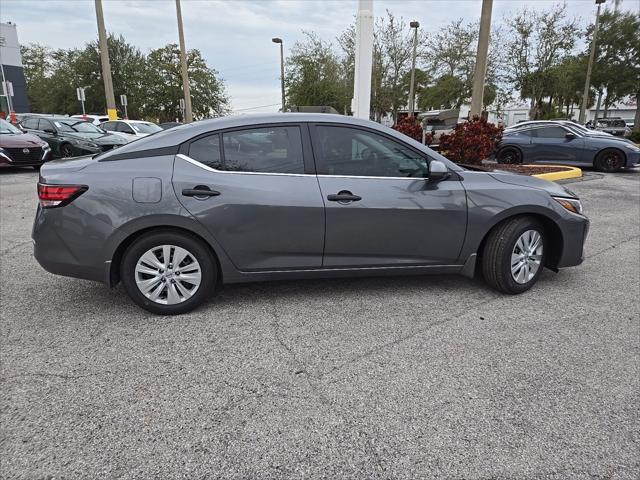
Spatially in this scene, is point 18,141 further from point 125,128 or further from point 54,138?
point 125,128

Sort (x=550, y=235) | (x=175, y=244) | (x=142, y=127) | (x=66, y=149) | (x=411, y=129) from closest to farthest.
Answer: (x=175, y=244)
(x=550, y=235)
(x=411, y=129)
(x=66, y=149)
(x=142, y=127)

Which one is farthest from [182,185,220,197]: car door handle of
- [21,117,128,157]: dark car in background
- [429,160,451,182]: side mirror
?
[21,117,128,157]: dark car in background

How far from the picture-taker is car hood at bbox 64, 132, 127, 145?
13306 millimetres

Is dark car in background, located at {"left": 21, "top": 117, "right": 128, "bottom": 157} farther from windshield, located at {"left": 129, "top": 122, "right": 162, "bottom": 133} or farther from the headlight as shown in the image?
the headlight

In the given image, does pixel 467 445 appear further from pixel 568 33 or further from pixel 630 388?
pixel 568 33

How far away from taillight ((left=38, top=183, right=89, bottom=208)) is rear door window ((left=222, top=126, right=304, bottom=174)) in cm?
105

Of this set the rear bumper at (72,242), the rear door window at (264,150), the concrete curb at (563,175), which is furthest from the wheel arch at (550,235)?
the concrete curb at (563,175)

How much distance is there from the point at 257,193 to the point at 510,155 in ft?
39.0

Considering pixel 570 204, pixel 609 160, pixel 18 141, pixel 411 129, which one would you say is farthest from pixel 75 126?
pixel 609 160

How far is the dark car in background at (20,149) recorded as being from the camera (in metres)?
11.3

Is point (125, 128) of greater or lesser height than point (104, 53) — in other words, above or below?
below

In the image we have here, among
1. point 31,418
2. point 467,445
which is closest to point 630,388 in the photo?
point 467,445

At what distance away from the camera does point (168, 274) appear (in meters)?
3.45

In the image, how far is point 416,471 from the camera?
2.02 m
